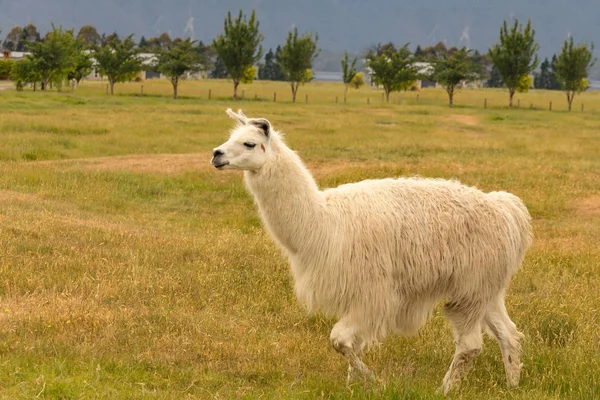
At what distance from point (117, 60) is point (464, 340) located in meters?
64.9

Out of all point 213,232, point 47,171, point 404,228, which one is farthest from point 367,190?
point 47,171

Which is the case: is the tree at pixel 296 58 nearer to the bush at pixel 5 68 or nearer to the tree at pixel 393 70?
the tree at pixel 393 70

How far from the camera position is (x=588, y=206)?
1575cm

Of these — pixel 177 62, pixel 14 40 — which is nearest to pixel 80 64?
pixel 177 62

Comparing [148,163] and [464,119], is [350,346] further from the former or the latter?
[464,119]

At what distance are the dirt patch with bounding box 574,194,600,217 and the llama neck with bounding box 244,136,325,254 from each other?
10565mm

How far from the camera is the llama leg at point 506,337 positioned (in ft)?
20.6

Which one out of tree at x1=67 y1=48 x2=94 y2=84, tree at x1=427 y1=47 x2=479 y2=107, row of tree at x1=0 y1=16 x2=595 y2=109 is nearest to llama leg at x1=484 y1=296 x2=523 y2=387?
row of tree at x1=0 y1=16 x2=595 y2=109

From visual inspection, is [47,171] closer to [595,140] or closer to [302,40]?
[595,140]

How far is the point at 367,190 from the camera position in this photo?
663 centimetres

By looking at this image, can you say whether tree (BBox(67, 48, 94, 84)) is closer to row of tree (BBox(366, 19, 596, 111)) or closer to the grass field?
row of tree (BBox(366, 19, 596, 111))

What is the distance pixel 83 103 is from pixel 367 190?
132ft

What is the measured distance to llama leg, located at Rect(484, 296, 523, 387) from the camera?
20.6ft

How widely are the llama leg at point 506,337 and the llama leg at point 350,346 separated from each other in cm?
127
